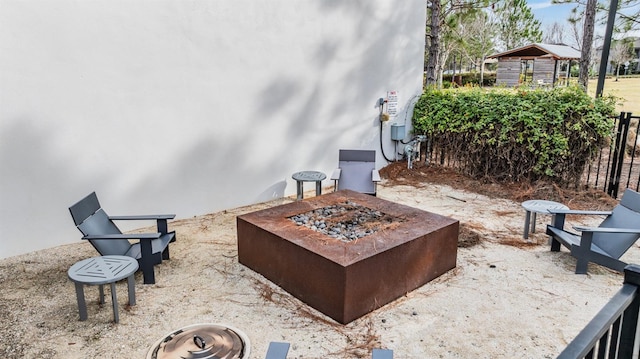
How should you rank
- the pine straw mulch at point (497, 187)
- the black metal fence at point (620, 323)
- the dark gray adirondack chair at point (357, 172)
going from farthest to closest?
the pine straw mulch at point (497, 187) → the dark gray adirondack chair at point (357, 172) → the black metal fence at point (620, 323)

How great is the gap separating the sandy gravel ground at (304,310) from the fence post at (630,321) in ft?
3.99

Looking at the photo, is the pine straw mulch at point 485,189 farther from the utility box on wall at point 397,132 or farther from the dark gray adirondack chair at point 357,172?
the dark gray adirondack chair at point 357,172

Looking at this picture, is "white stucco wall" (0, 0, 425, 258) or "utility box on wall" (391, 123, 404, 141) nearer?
"white stucco wall" (0, 0, 425, 258)

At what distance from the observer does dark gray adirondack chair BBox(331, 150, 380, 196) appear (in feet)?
19.9

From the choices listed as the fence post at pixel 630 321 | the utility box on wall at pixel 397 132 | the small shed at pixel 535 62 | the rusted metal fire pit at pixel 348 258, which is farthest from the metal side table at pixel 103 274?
the small shed at pixel 535 62

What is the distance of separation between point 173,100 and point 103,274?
2.82m

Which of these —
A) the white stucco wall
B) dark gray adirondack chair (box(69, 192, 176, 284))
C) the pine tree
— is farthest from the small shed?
dark gray adirondack chair (box(69, 192, 176, 284))

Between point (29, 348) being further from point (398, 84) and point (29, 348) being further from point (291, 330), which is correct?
point (398, 84)

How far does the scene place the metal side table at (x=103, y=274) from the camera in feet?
9.90

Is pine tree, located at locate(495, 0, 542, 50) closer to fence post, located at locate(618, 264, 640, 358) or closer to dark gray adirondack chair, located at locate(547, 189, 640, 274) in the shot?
dark gray adirondack chair, located at locate(547, 189, 640, 274)

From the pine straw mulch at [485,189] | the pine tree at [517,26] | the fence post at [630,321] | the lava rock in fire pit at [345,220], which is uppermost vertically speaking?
the pine tree at [517,26]

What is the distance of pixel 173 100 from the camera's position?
528cm

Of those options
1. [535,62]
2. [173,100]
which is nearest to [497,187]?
[173,100]

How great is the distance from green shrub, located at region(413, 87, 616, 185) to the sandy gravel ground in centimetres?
226
